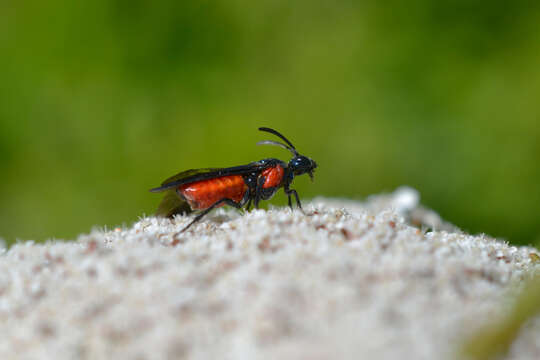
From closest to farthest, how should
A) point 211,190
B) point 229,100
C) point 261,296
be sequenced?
point 261,296
point 211,190
point 229,100

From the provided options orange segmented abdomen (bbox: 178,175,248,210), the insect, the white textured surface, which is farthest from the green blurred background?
the white textured surface

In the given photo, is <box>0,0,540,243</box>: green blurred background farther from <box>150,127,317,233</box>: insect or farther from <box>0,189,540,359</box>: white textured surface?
<box>0,189,540,359</box>: white textured surface

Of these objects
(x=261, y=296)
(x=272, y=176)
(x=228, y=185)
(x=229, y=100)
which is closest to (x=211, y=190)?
(x=228, y=185)

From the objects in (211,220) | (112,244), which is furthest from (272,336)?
(211,220)

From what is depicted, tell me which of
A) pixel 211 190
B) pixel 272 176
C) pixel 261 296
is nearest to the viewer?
pixel 261 296

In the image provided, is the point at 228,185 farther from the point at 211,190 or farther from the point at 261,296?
the point at 261,296

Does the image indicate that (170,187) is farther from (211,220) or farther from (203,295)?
(203,295)

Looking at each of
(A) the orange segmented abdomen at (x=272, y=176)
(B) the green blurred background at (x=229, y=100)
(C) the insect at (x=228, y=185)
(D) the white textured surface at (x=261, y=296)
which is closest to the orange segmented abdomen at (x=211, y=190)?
(C) the insect at (x=228, y=185)
